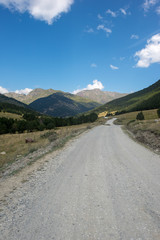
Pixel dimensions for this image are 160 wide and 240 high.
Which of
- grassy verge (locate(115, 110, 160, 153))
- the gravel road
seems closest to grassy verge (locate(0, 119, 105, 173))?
the gravel road

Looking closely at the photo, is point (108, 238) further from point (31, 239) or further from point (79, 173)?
point (79, 173)

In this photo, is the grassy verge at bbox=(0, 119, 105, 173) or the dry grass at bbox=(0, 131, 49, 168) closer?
the grassy verge at bbox=(0, 119, 105, 173)

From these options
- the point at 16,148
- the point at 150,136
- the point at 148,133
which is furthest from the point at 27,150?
the point at 148,133

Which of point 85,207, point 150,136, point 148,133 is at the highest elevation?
point 85,207

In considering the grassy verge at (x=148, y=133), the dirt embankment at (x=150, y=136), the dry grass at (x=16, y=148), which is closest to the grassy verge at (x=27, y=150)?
the dry grass at (x=16, y=148)

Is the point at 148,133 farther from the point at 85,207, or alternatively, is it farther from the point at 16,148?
the point at 16,148

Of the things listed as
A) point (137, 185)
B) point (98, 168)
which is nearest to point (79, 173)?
point (98, 168)

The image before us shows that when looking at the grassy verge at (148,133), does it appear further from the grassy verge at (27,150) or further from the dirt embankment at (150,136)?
the grassy verge at (27,150)

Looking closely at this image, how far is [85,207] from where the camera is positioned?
4844 mm

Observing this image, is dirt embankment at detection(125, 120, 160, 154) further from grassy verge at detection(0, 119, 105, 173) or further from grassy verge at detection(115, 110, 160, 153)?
grassy verge at detection(0, 119, 105, 173)

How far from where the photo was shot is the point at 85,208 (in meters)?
4.78

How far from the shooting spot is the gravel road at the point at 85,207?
367 cm

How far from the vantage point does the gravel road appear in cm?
367

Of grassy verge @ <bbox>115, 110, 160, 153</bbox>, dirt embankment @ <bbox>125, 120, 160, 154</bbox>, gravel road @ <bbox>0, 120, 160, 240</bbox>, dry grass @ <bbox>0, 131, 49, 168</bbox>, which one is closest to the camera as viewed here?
gravel road @ <bbox>0, 120, 160, 240</bbox>
